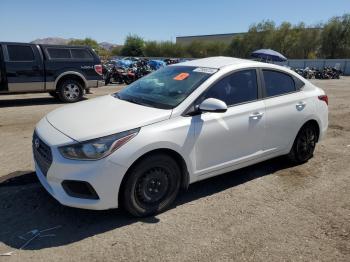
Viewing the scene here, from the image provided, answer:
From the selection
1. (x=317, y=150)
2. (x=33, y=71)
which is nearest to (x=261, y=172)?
(x=317, y=150)

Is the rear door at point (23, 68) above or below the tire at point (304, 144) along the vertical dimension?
above

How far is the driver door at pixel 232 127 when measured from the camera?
14.0ft

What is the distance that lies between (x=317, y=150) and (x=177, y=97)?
360 centimetres

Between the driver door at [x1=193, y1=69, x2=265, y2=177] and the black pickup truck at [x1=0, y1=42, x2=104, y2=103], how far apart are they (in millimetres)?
8351

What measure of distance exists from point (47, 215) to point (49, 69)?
27.9ft

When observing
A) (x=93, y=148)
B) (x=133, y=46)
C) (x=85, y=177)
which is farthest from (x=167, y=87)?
(x=133, y=46)

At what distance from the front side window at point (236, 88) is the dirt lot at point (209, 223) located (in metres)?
1.17

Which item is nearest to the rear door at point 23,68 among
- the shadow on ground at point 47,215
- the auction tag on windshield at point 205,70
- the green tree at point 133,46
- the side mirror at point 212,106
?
the shadow on ground at point 47,215

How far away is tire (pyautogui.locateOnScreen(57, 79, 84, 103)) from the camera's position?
39.5 feet

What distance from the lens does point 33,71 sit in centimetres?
1140

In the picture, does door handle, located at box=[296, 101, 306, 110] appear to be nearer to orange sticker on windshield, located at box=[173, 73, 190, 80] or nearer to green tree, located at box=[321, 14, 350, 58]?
orange sticker on windshield, located at box=[173, 73, 190, 80]

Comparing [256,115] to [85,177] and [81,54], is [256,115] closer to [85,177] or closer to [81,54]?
[85,177]

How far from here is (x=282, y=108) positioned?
16.9 feet

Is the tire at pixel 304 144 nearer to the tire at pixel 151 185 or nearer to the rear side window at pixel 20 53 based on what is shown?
the tire at pixel 151 185
